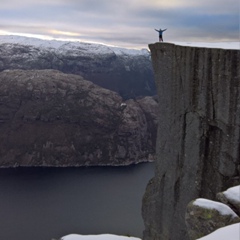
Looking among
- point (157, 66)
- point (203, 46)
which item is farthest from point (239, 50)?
point (157, 66)

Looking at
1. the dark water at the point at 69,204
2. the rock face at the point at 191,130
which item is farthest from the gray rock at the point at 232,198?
the dark water at the point at 69,204

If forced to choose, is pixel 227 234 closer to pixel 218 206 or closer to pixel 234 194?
pixel 218 206

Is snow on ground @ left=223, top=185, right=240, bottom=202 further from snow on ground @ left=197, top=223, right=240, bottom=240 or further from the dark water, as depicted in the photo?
the dark water

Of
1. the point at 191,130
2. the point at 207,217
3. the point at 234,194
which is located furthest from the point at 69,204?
the point at 234,194

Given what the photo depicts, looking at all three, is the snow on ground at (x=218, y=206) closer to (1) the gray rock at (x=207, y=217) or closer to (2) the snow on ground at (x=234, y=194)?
(1) the gray rock at (x=207, y=217)

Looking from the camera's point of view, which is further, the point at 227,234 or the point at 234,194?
the point at 234,194

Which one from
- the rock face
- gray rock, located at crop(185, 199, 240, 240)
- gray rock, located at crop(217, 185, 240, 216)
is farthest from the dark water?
gray rock, located at crop(217, 185, 240, 216)
